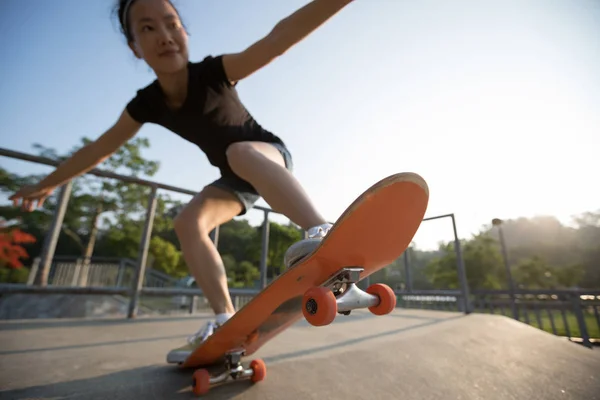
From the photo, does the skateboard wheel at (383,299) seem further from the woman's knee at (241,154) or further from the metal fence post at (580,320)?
the metal fence post at (580,320)

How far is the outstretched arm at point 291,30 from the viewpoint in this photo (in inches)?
39.2

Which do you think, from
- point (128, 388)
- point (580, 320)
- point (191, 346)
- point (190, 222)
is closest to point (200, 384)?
point (128, 388)

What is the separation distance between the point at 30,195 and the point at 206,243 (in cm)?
123

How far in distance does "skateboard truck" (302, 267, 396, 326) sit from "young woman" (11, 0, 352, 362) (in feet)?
0.50

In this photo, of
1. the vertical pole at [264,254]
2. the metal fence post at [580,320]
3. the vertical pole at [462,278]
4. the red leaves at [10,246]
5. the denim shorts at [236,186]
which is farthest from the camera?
the red leaves at [10,246]

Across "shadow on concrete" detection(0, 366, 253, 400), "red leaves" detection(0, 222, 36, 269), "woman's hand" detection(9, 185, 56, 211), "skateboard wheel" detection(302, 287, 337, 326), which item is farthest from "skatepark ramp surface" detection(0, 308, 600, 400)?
"red leaves" detection(0, 222, 36, 269)

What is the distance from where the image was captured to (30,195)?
1731mm

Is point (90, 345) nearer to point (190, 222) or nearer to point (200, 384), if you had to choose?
point (190, 222)

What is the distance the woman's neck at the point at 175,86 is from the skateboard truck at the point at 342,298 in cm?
108

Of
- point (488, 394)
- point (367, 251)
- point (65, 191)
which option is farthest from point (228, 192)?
point (65, 191)

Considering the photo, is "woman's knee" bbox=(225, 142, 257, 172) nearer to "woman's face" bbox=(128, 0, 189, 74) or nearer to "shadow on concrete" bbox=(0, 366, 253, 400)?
"woman's face" bbox=(128, 0, 189, 74)

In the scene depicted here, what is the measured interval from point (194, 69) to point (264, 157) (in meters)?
0.59

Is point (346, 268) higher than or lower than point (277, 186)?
lower

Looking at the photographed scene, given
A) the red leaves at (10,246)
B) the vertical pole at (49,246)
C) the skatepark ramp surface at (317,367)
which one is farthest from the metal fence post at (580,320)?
the red leaves at (10,246)
